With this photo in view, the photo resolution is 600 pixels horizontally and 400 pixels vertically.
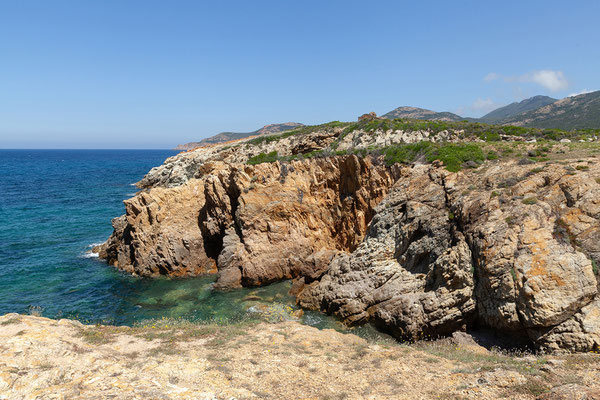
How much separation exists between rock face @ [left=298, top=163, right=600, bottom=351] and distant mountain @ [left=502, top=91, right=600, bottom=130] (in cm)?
6954

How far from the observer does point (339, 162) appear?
3067 cm

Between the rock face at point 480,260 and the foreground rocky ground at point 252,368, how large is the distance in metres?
1.91

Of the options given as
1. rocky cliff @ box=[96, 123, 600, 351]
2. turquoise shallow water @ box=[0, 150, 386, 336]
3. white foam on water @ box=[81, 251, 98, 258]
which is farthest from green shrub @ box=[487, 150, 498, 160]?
white foam on water @ box=[81, 251, 98, 258]

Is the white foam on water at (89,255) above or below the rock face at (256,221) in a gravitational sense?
below

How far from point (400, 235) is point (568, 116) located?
92.3 m

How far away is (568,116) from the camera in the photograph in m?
83.8

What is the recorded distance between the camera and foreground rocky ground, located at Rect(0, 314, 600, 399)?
392 inches

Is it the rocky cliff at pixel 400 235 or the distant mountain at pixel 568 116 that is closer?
the rocky cliff at pixel 400 235

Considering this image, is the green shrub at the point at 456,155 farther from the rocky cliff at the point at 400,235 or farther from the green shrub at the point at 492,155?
the green shrub at the point at 492,155

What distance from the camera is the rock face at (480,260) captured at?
44.7 feet

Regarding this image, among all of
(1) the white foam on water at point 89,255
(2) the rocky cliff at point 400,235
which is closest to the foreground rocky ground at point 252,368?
(2) the rocky cliff at point 400,235

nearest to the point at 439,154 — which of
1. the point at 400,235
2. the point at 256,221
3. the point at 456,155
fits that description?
the point at 456,155

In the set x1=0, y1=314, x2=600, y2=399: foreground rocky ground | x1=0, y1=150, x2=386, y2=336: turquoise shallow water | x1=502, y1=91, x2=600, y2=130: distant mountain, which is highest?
x1=502, y1=91, x2=600, y2=130: distant mountain

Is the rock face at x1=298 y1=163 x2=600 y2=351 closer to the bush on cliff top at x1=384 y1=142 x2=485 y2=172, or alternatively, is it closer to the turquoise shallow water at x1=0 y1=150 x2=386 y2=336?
the bush on cliff top at x1=384 y1=142 x2=485 y2=172
